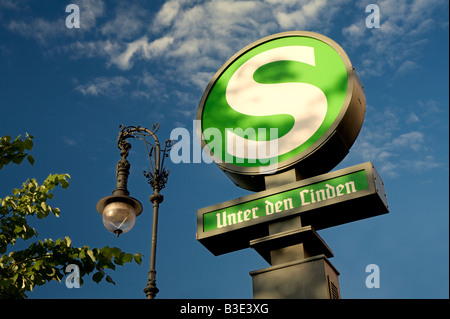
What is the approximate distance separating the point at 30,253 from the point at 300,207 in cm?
418

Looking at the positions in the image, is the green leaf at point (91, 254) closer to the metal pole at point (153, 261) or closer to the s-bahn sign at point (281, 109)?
the metal pole at point (153, 261)

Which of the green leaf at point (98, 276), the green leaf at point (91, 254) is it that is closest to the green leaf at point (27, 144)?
the green leaf at point (91, 254)

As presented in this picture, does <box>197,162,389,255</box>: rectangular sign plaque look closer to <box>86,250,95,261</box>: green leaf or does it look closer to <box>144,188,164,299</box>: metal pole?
<box>144,188,164,299</box>: metal pole

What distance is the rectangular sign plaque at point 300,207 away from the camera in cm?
817

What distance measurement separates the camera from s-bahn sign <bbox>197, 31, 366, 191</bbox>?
29.9 ft

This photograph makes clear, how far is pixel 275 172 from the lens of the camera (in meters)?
9.23

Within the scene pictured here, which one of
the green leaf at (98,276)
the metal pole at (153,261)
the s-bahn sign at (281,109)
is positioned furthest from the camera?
the s-bahn sign at (281,109)

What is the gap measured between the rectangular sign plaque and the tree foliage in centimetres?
131

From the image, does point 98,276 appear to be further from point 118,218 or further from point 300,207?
point 300,207

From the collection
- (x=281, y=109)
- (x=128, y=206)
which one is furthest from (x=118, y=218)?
(x=281, y=109)

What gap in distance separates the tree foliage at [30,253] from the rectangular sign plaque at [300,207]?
4.29 ft
